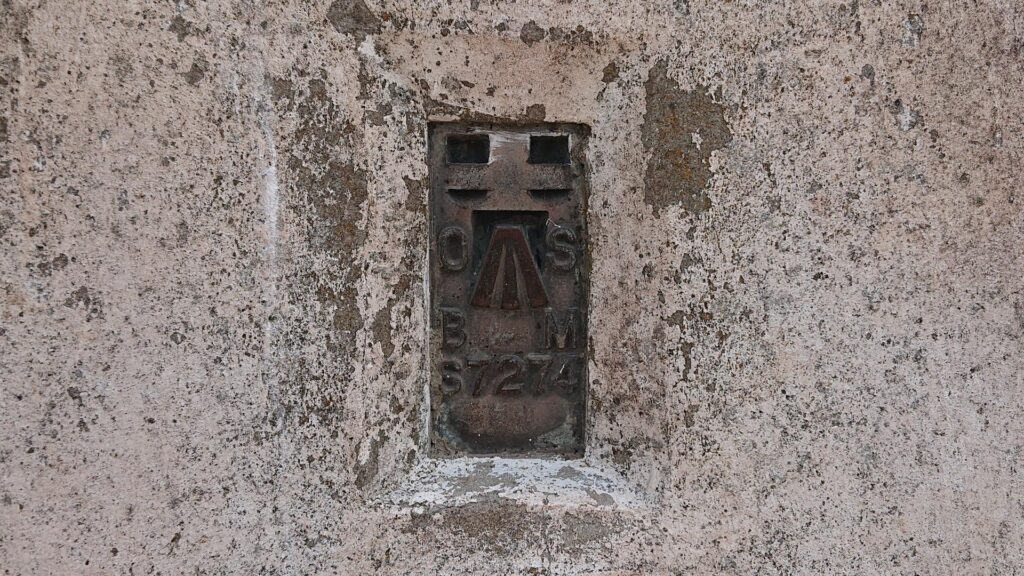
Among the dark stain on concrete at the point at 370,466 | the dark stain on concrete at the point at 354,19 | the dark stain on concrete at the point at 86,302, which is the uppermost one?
the dark stain on concrete at the point at 354,19

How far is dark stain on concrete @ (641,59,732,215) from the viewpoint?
0.99 m

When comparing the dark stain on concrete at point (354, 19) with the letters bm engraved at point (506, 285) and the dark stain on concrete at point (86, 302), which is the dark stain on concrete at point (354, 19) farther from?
the dark stain on concrete at point (86, 302)

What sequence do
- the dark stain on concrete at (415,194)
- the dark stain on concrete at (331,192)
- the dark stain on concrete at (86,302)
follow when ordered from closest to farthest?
the dark stain on concrete at (86,302) < the dark stain on concrete at (331,192) < the dark stain on concrete at (415,194)

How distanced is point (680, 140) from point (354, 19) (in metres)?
0.61

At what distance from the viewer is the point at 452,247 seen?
109 cm

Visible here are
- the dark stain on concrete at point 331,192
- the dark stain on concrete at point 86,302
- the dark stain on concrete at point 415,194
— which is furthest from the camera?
the dark stain on concrete at point 415,194

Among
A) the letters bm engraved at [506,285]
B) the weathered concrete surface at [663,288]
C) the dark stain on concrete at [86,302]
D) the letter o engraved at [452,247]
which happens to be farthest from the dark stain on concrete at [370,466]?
the dark stain on concrete at [86,302]

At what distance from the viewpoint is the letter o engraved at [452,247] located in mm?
1084

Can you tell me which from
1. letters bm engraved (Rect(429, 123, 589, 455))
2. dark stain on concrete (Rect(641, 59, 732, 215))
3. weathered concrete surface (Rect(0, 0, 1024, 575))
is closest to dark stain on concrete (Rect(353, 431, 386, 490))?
weathered concrete surface (Rect(0, 0, 1024, 575))

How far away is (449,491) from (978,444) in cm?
96

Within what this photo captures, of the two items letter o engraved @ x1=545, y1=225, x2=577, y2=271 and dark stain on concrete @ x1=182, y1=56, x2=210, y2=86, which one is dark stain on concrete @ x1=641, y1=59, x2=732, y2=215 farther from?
dark stain on concrete @ x1=182, y1=56, x2=210, y2=86

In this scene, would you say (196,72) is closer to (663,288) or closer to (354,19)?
(354,19)

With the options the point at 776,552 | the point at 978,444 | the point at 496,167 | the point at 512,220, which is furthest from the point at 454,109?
the point at 978,444

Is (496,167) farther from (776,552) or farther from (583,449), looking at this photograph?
(776,552)
